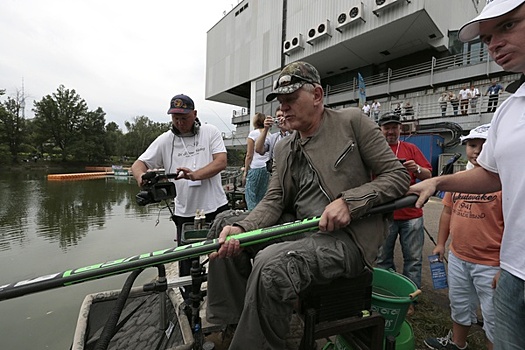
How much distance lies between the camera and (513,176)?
1.04m

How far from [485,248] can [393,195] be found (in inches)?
43.7

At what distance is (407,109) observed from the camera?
1850 cm

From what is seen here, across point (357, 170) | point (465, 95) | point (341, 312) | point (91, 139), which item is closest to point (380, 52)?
point (465, 95)

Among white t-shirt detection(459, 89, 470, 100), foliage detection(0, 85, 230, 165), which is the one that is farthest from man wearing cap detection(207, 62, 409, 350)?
foliage detection(0, 85, 230, 165)

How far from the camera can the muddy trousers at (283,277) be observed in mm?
1287

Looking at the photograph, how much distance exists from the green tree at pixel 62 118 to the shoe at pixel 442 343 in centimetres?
4815

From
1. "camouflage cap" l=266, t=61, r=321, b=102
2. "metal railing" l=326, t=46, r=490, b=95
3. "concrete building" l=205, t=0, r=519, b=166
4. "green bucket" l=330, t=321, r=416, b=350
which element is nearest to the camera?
"camouflage cap" l=266, t=61, r=321, b=102

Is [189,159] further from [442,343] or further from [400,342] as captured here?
[442,343]

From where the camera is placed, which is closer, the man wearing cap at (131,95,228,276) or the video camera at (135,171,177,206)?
the video camera at (135,171,177,206)

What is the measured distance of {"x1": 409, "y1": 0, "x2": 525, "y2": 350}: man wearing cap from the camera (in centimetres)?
100

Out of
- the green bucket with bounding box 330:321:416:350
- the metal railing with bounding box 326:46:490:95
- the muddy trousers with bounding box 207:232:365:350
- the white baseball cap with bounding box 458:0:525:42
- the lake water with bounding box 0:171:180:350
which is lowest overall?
the lake water with bounding box 0:171:180:350

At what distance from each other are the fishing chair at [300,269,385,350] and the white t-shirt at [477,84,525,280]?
0.65 m

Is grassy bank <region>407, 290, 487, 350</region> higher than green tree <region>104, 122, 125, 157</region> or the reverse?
the reverse

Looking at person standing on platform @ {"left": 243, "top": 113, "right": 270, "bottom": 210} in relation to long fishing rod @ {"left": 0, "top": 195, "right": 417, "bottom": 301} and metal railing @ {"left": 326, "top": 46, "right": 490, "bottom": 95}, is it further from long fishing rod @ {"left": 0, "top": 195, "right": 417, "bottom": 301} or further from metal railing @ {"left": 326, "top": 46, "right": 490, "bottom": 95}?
metal railing @ {"left": 326, "top": 46, "right": 490, "bottom": 95}
